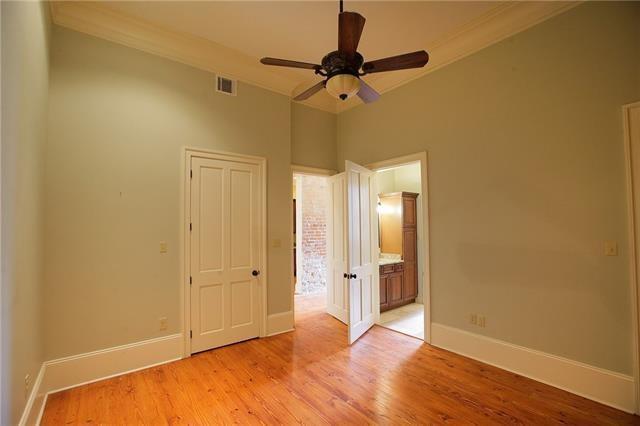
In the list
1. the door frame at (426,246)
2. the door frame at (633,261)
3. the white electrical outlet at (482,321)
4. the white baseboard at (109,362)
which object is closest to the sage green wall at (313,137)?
the door frame at (426,246)

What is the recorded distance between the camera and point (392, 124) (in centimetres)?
395

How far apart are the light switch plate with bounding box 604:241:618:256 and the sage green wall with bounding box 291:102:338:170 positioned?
341 centimetres

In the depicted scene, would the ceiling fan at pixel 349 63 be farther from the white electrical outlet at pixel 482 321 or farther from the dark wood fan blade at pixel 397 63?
the white electrical outlet at pixel 482 321

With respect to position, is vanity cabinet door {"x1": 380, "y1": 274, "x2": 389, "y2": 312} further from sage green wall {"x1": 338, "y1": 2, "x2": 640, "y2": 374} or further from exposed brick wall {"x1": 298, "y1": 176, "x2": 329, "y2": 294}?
exposed brick wall {"x1": 298, "y1": 176, "x2": 329, "y2": 294}

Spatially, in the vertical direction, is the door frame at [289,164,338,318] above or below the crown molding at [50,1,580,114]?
below

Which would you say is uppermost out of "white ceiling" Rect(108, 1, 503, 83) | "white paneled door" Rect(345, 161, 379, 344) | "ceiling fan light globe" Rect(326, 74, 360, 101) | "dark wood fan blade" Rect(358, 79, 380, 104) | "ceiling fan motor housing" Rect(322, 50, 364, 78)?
"white ceiling" Rect(108, 1, 503, 83)

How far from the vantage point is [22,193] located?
5.95 feet

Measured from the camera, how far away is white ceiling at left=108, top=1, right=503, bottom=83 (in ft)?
8.89

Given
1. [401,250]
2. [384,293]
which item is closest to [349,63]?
[384,293]

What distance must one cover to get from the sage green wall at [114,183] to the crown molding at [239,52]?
0.40ft

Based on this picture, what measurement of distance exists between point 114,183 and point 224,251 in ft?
4.40

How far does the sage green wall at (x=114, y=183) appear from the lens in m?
2.58

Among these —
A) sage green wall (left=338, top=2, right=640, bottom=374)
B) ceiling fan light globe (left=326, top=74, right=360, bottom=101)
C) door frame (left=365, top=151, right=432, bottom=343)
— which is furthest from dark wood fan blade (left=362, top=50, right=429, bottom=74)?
door frame (left=365, top=151, right=432, bottom=343)

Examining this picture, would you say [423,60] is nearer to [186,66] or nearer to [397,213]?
[186,66]
